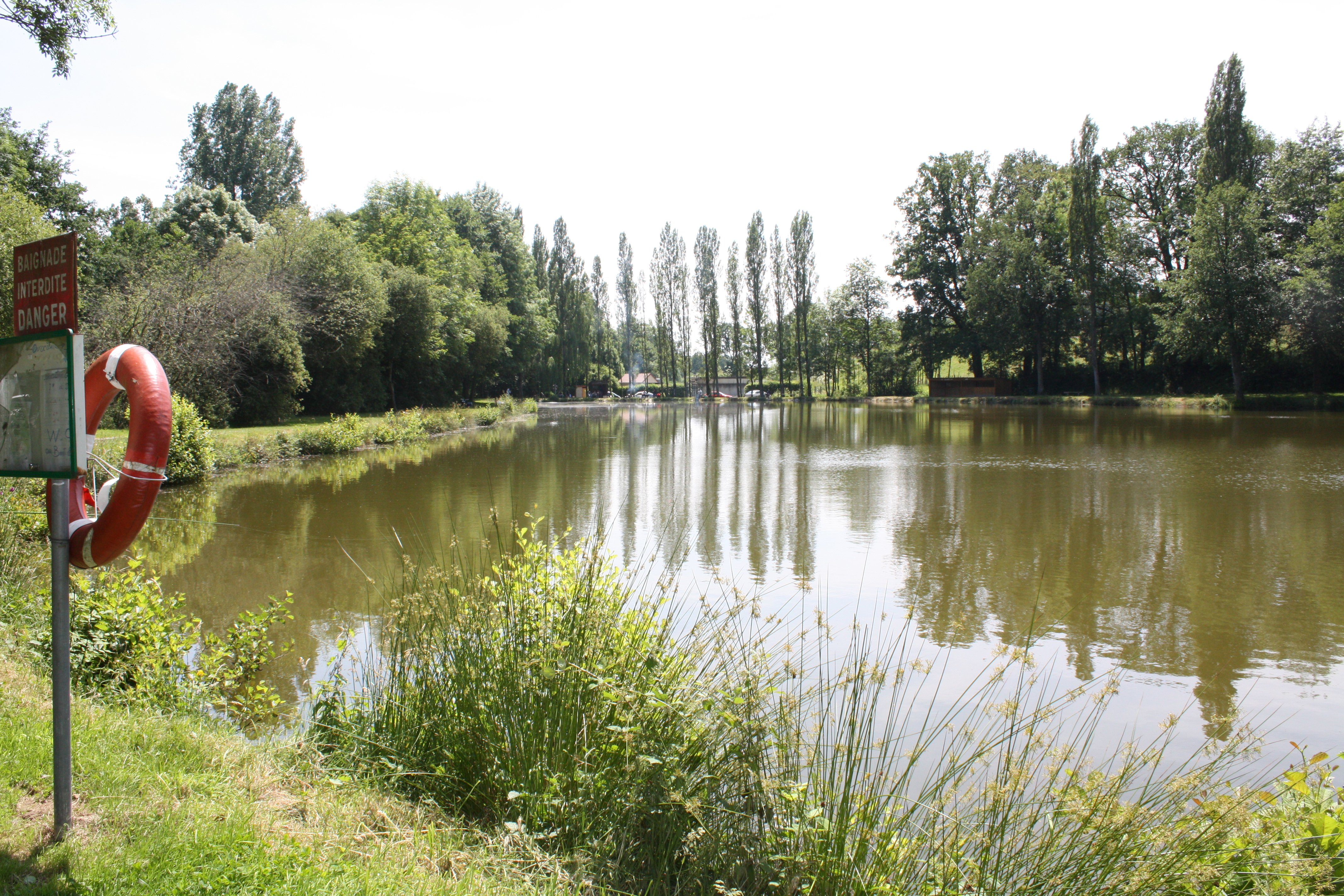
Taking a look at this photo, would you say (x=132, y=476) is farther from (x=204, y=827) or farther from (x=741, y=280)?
(x=741, y=280)

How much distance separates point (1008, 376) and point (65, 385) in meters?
51.9

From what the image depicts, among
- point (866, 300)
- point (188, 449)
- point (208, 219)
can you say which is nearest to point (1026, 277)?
point (866, 300)

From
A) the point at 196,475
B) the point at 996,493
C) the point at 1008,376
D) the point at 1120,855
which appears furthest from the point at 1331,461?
the point at 1008,376

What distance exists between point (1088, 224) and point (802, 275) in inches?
835

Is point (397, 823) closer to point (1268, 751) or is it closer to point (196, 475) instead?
point (1268, 751)

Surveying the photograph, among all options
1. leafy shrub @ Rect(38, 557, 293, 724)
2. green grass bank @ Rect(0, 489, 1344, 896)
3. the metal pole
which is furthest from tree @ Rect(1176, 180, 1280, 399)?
the metal pole

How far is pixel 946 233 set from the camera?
50.2 metres

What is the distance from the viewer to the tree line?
24.6m

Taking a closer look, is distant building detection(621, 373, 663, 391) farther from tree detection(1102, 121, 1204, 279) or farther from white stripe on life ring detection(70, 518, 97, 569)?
white stripe on life ring detection(70, 518, 97, 569)

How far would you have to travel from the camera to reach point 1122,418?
98.8 feet

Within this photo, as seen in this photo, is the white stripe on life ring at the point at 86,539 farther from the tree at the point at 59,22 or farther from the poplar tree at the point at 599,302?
the poplar tree at the point at 599,302

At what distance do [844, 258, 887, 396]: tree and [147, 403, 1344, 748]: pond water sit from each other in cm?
3987

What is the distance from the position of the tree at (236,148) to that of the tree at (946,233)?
4070 cm

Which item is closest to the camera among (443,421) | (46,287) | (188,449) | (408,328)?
(46,287)
